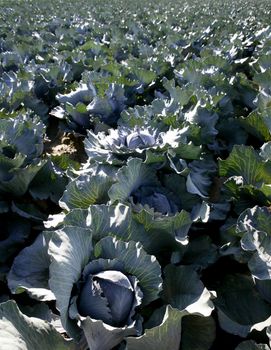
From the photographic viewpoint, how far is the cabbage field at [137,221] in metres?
1.69

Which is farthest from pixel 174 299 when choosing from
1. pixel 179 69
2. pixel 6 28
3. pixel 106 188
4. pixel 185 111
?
pixel 6 28

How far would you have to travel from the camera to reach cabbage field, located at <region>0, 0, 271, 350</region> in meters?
1.69

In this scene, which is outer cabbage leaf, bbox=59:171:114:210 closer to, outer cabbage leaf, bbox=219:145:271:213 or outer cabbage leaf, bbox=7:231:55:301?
outer cabbage leaf, bbox=7:231:55:301

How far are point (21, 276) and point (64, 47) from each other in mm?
5015

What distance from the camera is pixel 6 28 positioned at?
8484 millimetres

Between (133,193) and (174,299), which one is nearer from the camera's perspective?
(174,299)

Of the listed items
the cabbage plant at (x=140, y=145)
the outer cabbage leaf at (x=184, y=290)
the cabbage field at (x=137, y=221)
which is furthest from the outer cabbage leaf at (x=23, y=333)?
the cabbage plant at (x=140, y=145)

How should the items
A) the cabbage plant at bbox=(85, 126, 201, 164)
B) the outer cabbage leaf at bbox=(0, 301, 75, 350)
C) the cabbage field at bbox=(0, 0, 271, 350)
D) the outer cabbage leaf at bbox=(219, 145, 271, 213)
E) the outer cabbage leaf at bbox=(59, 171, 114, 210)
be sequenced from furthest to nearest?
the cabbage plant at bbox=(85, 126, 201, 164) → the outer cabbage leaf at bbox=(219, 145, 271, 213) → the outer cabbage leaf at bbox=(59, 171, 114, 210) → the cabbage field at bbox=(0, 0, 271, 350) → the outer cabbage leaf at bbox=(0, 301, 75, 350)

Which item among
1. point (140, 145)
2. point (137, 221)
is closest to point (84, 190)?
point (137, 221)

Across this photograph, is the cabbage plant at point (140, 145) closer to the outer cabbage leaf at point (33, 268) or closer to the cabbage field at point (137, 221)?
the cabbage field at point (137, 221)

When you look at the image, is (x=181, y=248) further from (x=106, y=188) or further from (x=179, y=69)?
(x=179, y=69)

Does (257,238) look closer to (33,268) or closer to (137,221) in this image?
(137,221)

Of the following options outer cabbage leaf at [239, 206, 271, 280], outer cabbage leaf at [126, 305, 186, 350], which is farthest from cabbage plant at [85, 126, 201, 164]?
outer cabbage leaf at [126, 305, 186, 350]

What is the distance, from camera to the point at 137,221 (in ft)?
6.54
